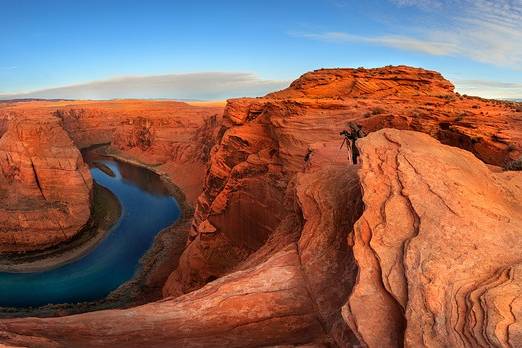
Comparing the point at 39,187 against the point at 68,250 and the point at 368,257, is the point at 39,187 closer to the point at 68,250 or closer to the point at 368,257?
the point at 68,250

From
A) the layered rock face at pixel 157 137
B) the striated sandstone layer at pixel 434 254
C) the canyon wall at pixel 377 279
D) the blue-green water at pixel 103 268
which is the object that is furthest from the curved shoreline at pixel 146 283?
the striated sandstone layer at pixel 434 254

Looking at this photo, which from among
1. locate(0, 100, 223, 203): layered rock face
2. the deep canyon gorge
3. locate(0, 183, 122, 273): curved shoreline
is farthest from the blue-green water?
the deep canyon gorge

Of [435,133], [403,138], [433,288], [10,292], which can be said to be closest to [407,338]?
[433,288]

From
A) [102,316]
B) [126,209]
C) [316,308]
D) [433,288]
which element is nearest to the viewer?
[433,288]

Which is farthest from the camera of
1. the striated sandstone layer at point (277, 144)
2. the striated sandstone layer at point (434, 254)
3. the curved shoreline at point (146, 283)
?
the curved shoreline at point (146, 283)

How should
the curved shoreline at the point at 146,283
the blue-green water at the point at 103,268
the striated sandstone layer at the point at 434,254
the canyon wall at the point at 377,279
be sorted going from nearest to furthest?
the striated sandstone layer at the point at 434,254 < the canyon wall at the point at 377,279 < the curved shoreline at the point at 146,283 < the blue-green water at the point at 103,268

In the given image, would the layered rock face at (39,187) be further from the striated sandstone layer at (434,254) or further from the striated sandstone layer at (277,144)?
the striated sandstone layer at (434,254)

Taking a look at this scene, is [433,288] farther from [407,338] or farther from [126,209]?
[126,209]
